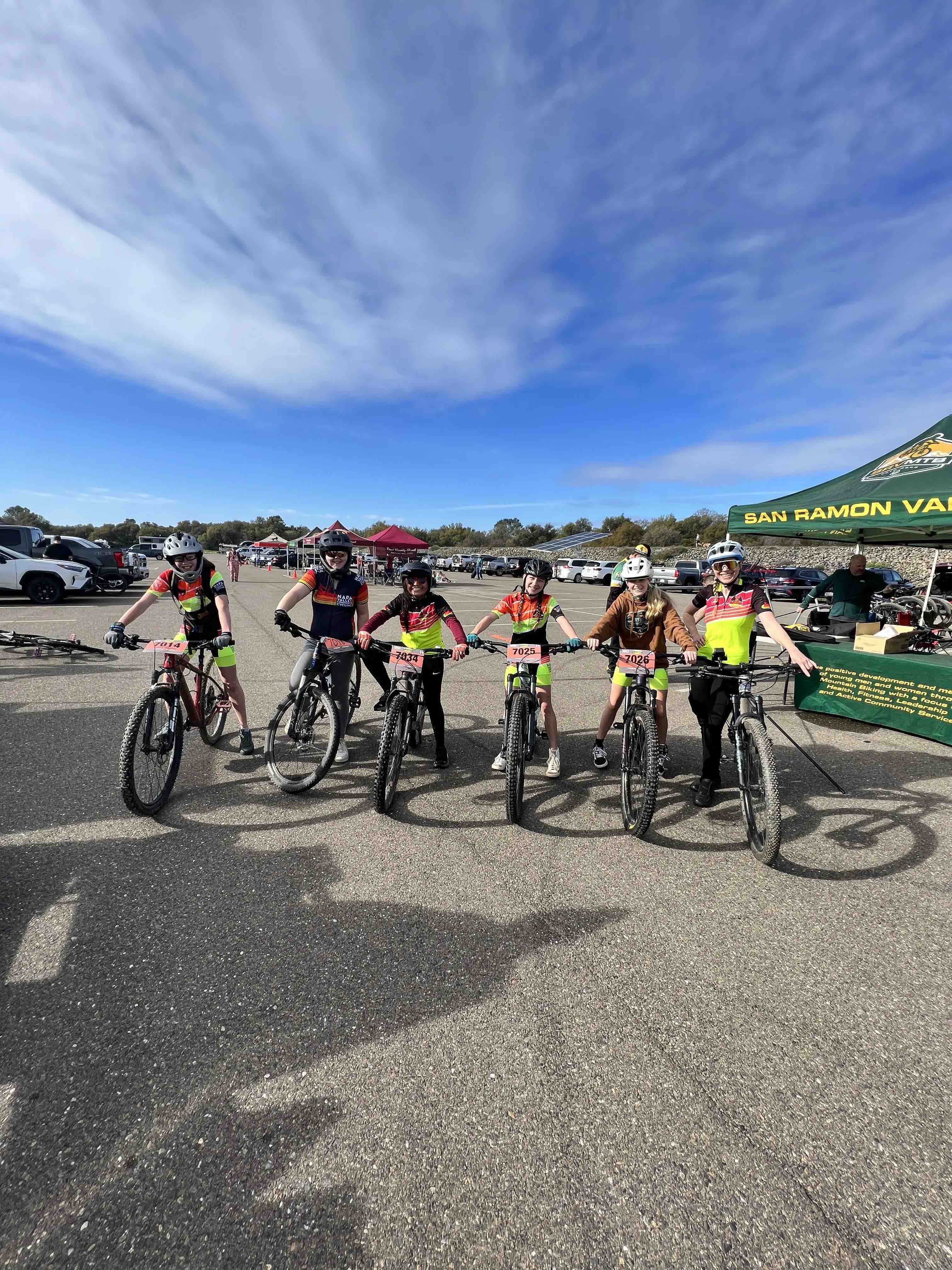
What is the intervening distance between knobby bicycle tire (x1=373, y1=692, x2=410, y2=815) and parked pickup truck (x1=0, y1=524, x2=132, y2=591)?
16.5 m

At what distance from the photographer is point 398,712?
4.09 m

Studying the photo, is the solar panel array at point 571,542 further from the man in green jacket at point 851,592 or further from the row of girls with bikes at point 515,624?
the row of girls with bikes at point 515,624

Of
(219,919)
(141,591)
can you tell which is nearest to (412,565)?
(219,919)

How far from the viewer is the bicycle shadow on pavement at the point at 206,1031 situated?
5.11 feet

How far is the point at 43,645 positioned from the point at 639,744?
9363 mm

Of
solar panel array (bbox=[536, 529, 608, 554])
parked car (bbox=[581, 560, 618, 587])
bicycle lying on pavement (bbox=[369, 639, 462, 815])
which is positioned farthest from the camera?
solar panel array (bbox=[536, 529, 608, 554])

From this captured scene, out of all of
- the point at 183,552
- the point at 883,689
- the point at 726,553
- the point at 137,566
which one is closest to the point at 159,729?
the point at 183,552

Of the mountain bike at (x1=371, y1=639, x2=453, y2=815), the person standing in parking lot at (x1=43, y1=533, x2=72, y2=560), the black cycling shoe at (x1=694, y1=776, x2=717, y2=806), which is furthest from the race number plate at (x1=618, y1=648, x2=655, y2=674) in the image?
the person standing in parking lot at (x1=43, y1=533, x2=72, y2=560)

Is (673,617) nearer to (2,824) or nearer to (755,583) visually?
(755,583)

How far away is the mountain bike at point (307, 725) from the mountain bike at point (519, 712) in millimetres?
1288

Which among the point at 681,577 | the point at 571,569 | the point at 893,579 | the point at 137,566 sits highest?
the point at 571,569

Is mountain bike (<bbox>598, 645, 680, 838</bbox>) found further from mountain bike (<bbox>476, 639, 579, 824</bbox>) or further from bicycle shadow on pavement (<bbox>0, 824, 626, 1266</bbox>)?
bicycle shadow on pavement (<bbox>0, 824, 626, 1266</bbox>)

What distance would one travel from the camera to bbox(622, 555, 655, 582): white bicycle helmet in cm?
459

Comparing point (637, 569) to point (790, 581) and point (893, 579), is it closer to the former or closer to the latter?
point (893, 579)
